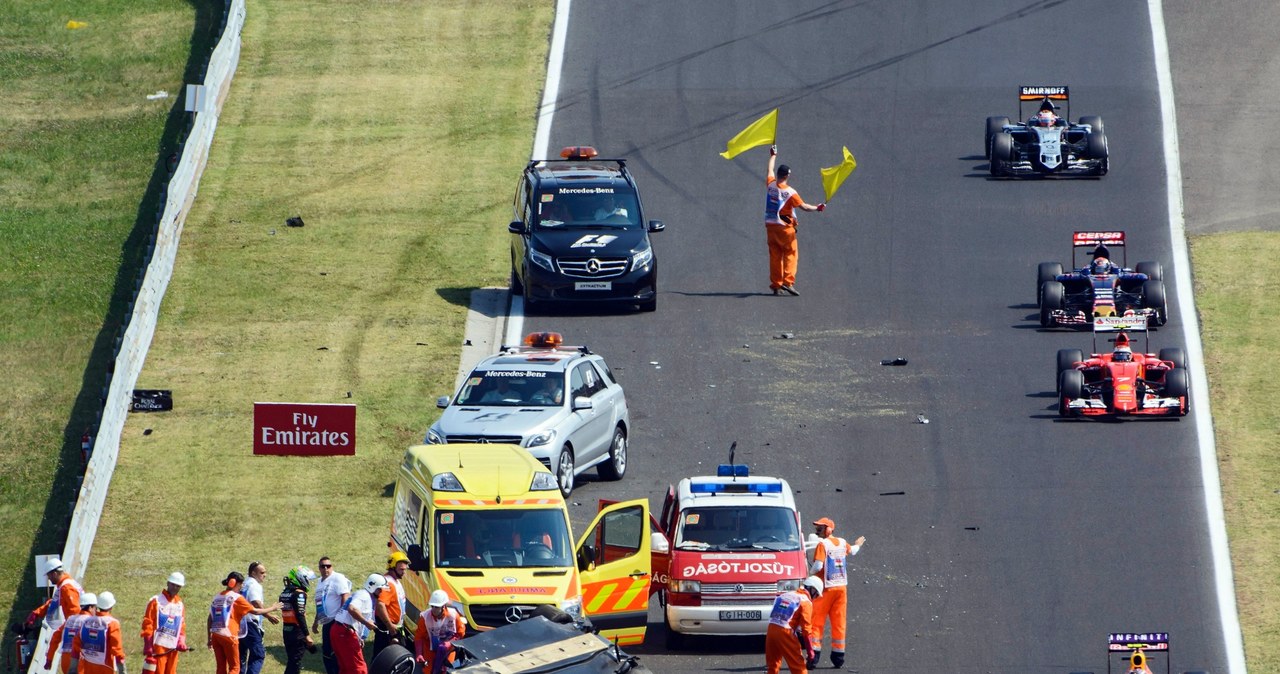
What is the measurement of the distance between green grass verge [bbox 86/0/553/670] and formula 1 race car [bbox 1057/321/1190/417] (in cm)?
933

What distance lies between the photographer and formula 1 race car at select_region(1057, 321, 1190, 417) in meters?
28.9

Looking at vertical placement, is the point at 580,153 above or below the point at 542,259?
above

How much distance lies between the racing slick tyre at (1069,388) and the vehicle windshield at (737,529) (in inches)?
303

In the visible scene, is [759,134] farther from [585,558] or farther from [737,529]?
[585,558]

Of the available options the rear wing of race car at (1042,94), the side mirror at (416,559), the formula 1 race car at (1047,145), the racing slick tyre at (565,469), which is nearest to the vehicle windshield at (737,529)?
the side mirror at (416,559)

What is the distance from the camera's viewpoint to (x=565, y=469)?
25.8 metres

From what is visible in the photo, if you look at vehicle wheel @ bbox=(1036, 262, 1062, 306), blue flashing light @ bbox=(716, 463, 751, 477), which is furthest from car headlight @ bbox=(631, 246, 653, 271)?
blue flashing light @ bbox=(716, 463, 751, 477)

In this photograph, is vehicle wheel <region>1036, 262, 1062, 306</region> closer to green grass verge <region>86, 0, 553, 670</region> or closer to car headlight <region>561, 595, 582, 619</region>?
green grass verge <region>86, 0, 553, 670</region>

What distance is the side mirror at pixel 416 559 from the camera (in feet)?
68.1

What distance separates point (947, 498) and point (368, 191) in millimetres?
17008

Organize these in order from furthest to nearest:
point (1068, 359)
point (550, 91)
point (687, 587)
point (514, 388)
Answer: point (550, 91)
point (1068, 359)
point (514, 388)
point (687, 587)

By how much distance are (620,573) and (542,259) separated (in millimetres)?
12135

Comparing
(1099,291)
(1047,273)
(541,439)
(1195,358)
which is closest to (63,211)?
(541,439)

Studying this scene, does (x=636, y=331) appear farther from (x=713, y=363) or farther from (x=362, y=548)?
(x=362, y=548)
